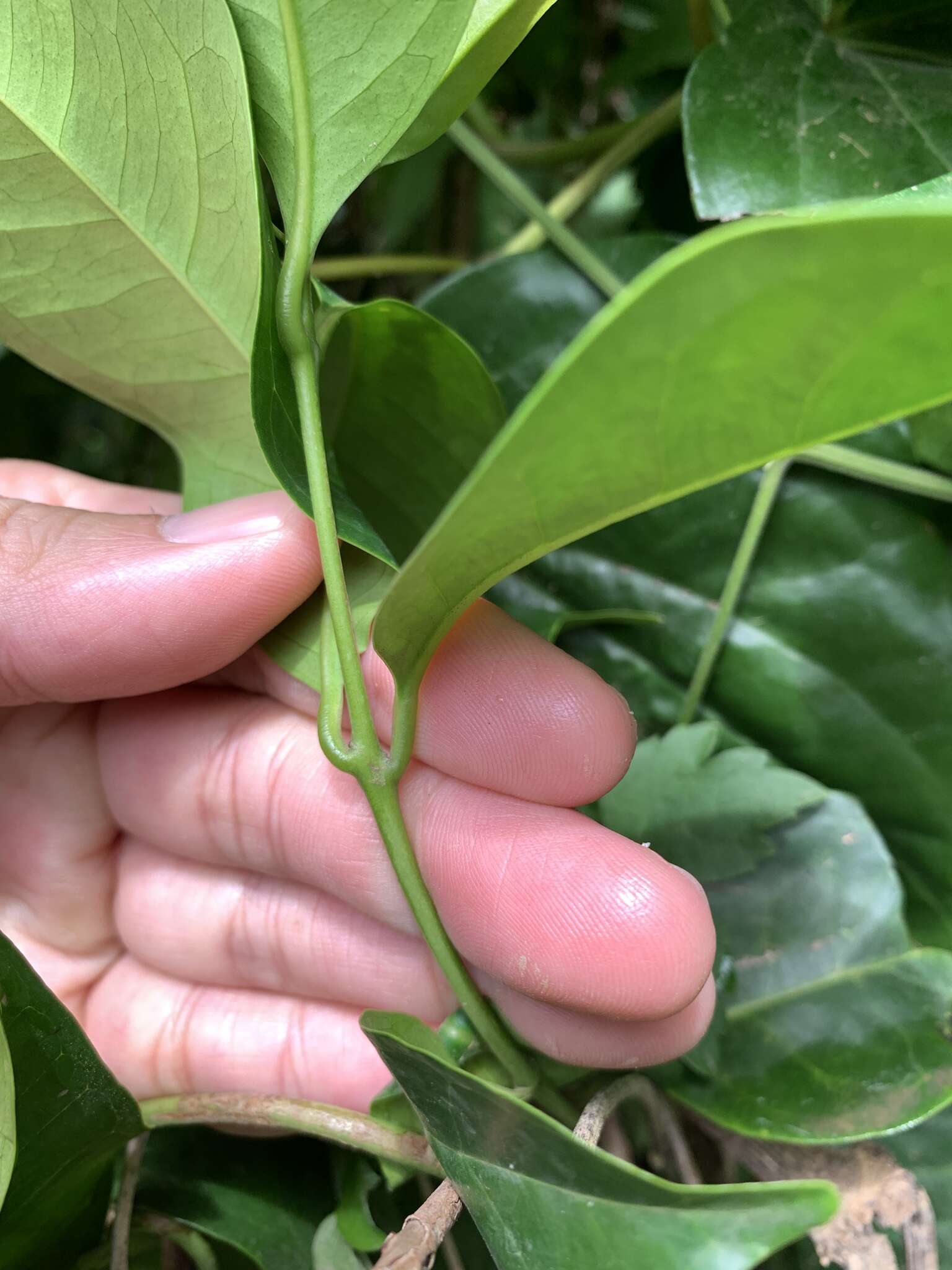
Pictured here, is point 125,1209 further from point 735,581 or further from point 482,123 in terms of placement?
point 482,123

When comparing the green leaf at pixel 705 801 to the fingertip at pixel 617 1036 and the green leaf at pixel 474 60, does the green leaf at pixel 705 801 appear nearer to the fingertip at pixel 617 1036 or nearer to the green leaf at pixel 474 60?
the fingertip at pixel 617 1036

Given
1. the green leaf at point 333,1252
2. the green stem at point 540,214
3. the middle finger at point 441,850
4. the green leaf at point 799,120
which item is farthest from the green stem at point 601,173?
the green leaf at point 333,1252

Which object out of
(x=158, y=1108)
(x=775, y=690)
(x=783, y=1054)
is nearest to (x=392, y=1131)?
(x=158, y=1108)

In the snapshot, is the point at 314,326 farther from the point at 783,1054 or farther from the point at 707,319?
the point at 783,1054

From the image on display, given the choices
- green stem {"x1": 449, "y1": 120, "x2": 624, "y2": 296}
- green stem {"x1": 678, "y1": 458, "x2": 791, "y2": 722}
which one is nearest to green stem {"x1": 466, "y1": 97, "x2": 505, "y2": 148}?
green stem {"x1": 449, "y1": 120, "x2": 624, "y2": 296}

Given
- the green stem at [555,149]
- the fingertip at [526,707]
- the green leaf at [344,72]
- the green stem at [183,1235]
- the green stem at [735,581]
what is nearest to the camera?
the green leaf at [344,72]

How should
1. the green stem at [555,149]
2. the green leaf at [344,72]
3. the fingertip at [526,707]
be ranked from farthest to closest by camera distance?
1. the green stem at [555,149]
2. the fingertip at [526,707]
3. the green leaf at [344,72]
